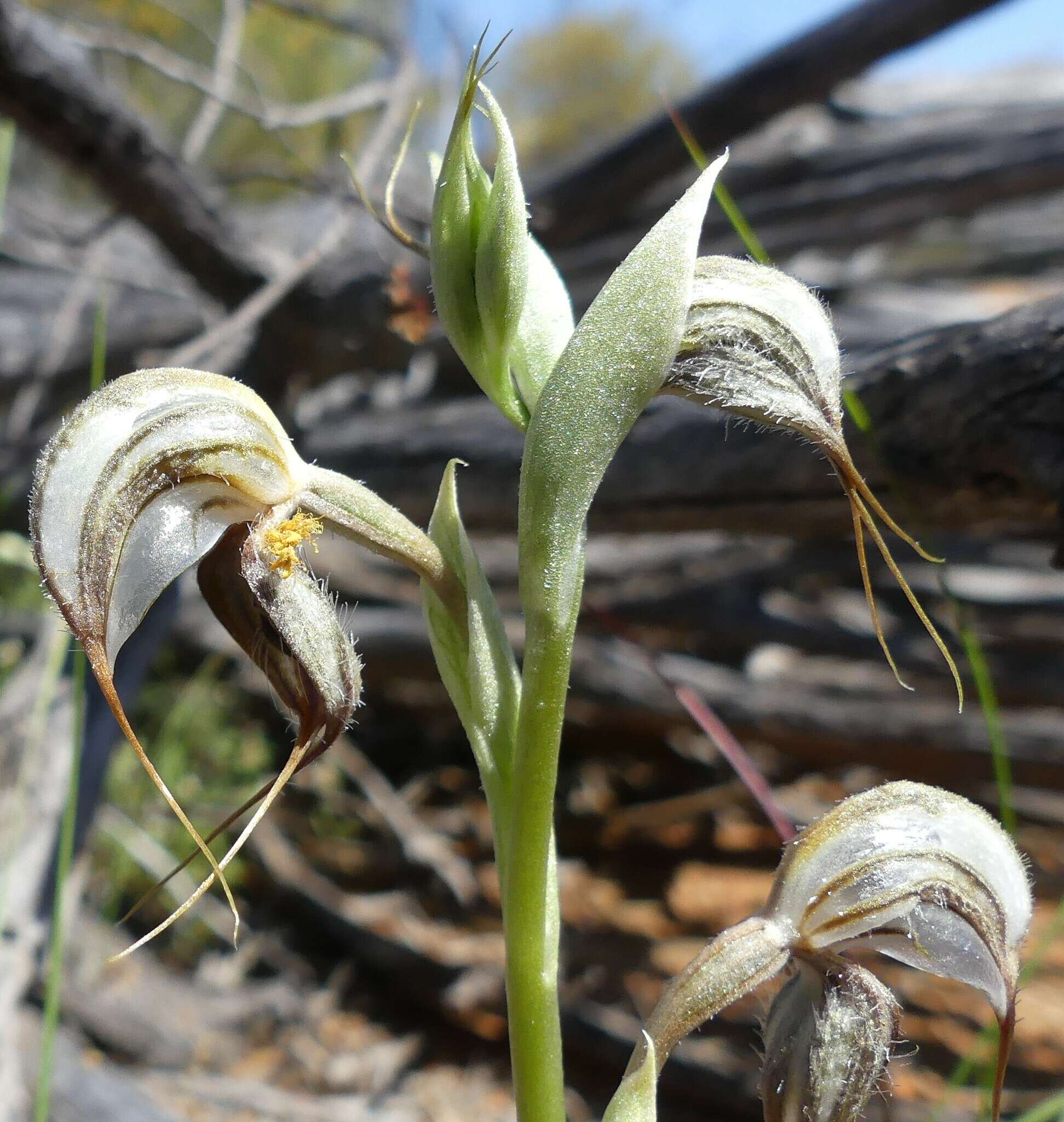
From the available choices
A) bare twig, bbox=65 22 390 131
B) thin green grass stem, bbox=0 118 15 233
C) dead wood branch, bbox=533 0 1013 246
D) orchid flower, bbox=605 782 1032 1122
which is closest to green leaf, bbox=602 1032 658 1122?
orchid flower, bbox=605 782 1032 1122

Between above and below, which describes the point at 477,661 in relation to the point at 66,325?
below

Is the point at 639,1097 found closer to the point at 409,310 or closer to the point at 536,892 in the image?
the point at 536,892

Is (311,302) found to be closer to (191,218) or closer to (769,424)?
(191,218)

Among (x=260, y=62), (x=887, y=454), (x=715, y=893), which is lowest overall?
(x=887, y=454)

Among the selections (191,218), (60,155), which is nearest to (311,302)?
(191,218)

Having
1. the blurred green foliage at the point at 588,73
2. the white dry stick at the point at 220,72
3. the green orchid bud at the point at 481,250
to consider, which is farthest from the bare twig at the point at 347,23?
the blurred green foliage at the point at 588,73

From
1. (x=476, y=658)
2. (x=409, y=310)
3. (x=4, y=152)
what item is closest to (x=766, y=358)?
(x=476, y=658)
